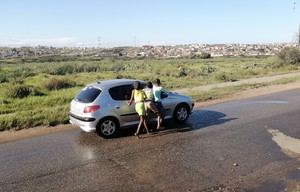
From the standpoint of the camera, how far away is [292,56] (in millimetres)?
45094

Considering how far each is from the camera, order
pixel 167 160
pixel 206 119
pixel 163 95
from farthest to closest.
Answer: pixel 206 119 < pixel 163 95 < pixel 167 160

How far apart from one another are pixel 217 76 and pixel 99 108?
19945 millimetres

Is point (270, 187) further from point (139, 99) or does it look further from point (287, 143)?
point (139, 99)

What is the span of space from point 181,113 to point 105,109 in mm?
2820

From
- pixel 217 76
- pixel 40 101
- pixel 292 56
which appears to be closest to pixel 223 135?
pixel 40 101

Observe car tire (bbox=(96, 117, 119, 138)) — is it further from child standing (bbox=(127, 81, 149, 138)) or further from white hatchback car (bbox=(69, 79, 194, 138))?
child standing (bbox=(127, 81, 149, 138))

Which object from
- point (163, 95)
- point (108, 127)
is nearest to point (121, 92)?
point (108, 127)

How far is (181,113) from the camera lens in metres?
11.3

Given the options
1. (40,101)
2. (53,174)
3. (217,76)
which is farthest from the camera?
(217,76)

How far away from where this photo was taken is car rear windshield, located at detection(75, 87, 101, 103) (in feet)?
31.4

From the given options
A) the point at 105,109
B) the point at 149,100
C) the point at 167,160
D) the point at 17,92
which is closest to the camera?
the point at 167,160

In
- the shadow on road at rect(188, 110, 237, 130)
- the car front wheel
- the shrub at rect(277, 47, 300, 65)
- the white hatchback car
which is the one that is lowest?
the shrub at rect(277, 47, 300, 65)

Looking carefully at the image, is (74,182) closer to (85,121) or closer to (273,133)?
(85,121)

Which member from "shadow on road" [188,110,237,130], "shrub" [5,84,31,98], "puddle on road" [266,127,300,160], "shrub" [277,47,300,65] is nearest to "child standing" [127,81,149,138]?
"shadow on road" [188,110,237,130]
